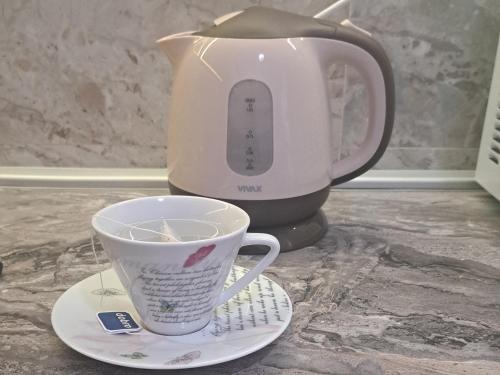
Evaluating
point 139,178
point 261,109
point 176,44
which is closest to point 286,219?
point 261,109

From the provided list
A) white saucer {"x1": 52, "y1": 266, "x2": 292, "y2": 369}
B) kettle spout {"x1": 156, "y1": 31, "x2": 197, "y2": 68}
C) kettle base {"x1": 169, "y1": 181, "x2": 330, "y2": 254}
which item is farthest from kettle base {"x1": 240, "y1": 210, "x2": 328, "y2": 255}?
kettle spout {"x1": 156, "y1": 31, "x2": 197, "y2": 68}

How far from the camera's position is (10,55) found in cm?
89

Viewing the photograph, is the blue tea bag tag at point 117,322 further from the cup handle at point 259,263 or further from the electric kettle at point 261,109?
the electric kettle at point 261,109

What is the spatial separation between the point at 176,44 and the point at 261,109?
0.13 meters

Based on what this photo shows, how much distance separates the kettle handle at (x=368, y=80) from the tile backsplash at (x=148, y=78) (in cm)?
22

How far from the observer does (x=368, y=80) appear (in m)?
0.67

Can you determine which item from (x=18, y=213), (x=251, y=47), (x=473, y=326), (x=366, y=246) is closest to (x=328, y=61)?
(x=251, y=47)

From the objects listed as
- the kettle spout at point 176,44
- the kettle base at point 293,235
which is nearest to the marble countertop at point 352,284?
the kettle base at point 293,235

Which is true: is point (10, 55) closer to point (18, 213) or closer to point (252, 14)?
point (18, 213)

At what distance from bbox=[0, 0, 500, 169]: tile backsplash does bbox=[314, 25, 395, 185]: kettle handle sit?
224mm

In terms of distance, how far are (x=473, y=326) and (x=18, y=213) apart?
592mm

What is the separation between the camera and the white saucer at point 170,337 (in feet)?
1.33

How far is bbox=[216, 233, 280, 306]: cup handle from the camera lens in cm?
45

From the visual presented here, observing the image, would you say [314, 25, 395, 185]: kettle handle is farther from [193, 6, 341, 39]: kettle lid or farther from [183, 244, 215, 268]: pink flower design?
[183, 244, 215, 268]: pink flower design
